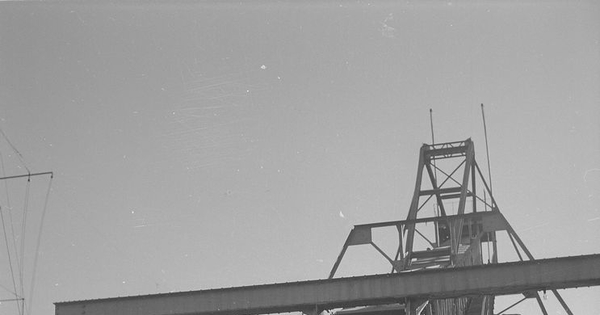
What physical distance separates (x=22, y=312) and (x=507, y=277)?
23889 millimetres

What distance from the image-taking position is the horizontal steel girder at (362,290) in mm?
24516

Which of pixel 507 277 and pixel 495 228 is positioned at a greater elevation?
pixel 495 228

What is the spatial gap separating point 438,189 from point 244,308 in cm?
1672

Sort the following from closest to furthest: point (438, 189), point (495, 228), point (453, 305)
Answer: point (495, 228)
point (453, 305)
point (438, 189)

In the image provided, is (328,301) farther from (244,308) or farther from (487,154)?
(487,154)

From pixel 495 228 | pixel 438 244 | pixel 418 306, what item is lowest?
pixel 418 306

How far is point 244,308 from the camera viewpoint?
25281mm

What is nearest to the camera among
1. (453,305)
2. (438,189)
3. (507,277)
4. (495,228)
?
(507,277)

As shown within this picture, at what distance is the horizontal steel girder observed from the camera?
80.4 ft

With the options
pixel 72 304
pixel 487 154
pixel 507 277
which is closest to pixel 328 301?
pixel 507 277

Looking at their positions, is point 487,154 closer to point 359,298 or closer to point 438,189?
point 438,189

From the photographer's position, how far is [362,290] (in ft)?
82.5

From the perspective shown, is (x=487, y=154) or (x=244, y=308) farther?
(x=487, y=154)

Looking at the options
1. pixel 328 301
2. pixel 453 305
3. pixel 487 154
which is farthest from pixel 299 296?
pixel 487 154
